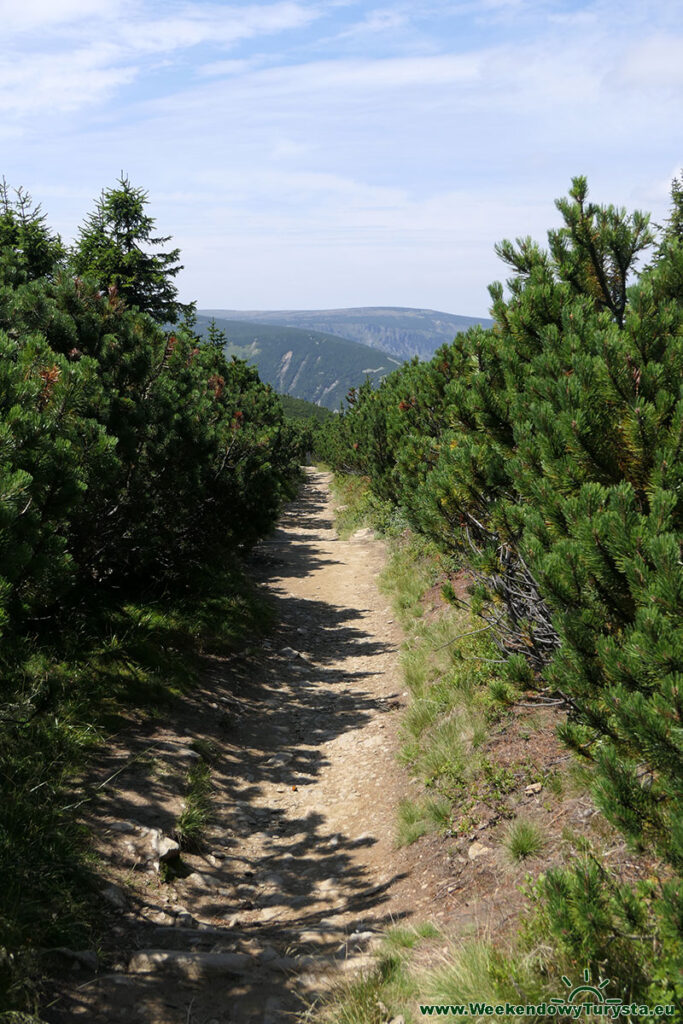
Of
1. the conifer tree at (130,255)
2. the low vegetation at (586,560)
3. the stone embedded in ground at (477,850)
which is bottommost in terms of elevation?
the stone embedded in ground at (477,850)

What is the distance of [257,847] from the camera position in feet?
17.9

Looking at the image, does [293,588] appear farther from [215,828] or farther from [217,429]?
[215,828]

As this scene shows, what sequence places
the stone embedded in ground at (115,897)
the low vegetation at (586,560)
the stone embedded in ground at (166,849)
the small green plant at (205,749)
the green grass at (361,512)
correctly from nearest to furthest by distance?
the low vegetation at (586,560) < the stone embedded in ground at (115,897) < the stone embedded in ground at (166,849) < the small green plant at (205,749) < the green grass at (361,512)

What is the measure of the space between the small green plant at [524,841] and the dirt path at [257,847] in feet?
2.54

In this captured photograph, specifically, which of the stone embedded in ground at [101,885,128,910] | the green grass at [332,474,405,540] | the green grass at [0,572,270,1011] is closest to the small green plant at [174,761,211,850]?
the green grass at [0,572,270,1011]

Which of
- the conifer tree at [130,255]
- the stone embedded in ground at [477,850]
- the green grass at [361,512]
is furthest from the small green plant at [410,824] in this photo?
the conifer tree at [130,255]

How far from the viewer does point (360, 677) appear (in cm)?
900

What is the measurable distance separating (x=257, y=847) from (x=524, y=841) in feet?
8.10

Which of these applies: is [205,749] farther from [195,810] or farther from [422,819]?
[422,819]

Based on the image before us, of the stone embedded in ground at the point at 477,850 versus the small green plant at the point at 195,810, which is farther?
the small green plant at the point at 195,810

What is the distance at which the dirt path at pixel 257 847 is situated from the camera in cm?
351

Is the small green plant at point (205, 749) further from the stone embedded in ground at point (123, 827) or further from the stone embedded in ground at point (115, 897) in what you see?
the stone embedded in ground at point (115, 897)

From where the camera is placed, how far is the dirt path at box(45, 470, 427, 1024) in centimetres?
351

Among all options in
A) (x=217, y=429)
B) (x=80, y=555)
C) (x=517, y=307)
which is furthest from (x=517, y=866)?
(x=217, y=429)
